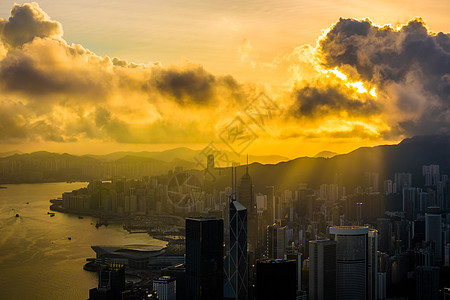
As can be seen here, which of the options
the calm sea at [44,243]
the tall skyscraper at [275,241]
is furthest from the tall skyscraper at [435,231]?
the calm sea at [44,243]

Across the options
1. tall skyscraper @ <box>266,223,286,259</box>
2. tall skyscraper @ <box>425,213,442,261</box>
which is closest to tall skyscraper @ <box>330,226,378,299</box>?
tall skyscraper @ <box>266,223,286,259</box>

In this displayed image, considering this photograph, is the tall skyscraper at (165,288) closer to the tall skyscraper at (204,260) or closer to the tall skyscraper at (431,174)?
the tall skyscraper at (204,260)

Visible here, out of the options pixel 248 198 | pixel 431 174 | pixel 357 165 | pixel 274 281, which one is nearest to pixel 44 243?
pixel 248 198


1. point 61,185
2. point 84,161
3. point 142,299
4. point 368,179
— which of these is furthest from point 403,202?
point 61,185

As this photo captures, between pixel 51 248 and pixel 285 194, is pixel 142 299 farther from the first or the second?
pixel 285 194

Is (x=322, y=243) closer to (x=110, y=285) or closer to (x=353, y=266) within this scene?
(x=353, y=266)

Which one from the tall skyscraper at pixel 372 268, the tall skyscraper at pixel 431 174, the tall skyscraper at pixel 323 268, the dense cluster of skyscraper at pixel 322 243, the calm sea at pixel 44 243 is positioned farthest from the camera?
the tall skyscraper at pixel 431 174
